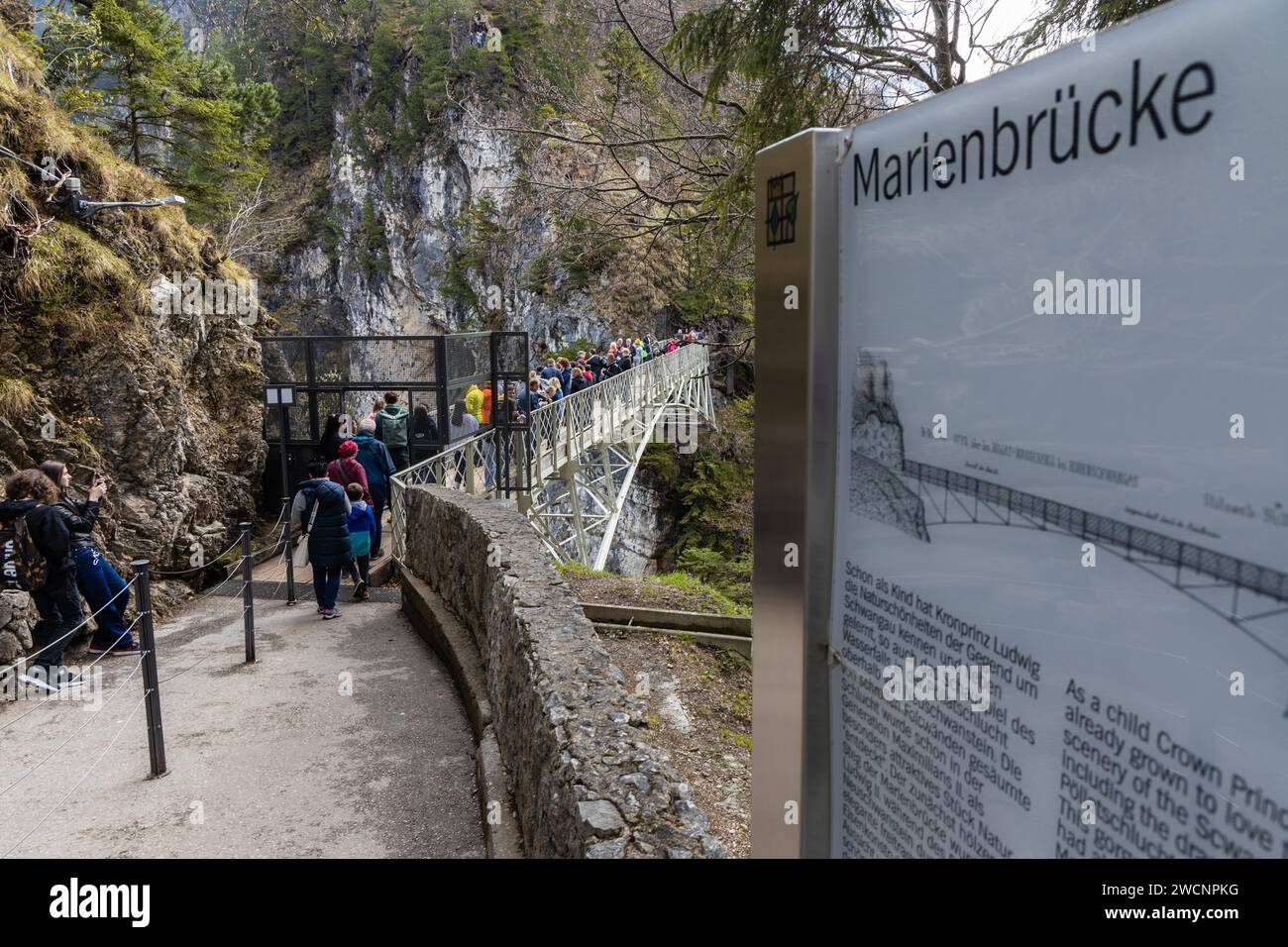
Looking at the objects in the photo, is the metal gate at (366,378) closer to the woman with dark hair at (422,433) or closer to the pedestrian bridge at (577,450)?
the woman with dark hair at (422,433)

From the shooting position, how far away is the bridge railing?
872 mm

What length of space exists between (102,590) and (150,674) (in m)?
2.61

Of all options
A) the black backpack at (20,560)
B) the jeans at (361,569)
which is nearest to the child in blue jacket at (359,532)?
the jeans at (361,569)

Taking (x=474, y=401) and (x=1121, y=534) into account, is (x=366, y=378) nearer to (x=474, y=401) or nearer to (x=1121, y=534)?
(x=474, y=401)

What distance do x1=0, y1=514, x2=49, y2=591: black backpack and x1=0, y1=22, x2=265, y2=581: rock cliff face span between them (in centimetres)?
210

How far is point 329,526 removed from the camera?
871 cm

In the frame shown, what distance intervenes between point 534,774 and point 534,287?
39.6 m

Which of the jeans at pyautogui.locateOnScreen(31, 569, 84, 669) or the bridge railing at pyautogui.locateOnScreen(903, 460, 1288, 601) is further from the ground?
the bridge railing at pyautogui.locateOnScreen(903, 460, 1288, 601)

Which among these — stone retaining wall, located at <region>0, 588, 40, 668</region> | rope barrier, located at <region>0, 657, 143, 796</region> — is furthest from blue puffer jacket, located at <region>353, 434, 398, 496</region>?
stone retaining wall, located at <region>0, 588, 40, 668</region>

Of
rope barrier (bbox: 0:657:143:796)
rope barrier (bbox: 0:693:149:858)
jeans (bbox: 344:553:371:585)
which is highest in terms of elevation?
jeans (bbox: 344:553:371:585)

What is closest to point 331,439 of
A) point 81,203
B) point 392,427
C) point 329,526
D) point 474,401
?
point 392,427

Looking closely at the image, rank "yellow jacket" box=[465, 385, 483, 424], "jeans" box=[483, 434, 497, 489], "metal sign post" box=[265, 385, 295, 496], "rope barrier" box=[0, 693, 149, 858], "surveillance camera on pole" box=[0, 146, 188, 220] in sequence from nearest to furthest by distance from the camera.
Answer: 1. "rope barrier" box=[0, 693, 149, 858]
2. "surveillance camera on pole" box=[0, 146, 188, 220]
3. "yellow jacket" box=[465, 385, 483, 424]
4. "metal sign post" box=[265, 385, 295, 496]
5. "jeans" box=[483, 434, 497, 489]

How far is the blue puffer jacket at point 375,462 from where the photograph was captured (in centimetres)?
1135

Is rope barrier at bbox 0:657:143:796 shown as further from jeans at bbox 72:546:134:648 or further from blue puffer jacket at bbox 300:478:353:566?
blue puffer jacket at bbox 300:478:353:566
